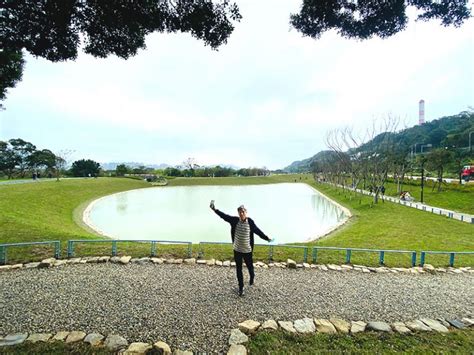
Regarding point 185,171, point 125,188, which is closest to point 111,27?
point 125,188

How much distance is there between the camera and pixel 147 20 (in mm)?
4738

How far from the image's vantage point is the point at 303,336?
3.18 m

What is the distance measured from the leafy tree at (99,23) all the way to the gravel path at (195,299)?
210 inches

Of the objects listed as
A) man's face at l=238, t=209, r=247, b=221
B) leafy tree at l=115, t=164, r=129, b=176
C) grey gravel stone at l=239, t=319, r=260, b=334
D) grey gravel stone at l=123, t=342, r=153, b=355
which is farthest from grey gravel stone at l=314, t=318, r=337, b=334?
leafy tree at l=115, t=164, r=129, b=176

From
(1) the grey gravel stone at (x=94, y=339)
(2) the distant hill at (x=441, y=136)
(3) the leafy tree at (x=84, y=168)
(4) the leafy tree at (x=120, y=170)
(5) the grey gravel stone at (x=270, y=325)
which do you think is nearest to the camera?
(1) the grey gravel stone at (x=94, y=339)

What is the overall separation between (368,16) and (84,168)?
5884 centimetres

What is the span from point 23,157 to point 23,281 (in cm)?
5277

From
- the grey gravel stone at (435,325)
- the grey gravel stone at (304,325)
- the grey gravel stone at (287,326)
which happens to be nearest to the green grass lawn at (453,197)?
the grey gravel stone at (435,325)

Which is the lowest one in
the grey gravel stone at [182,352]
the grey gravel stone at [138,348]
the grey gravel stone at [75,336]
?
Result: the grey gravel stone at [182,352]

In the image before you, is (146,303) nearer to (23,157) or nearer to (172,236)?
(172,236)

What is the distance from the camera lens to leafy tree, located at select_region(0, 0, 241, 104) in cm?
453

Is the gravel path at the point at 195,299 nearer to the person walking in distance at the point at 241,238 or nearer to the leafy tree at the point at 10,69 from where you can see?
the person walking in distance at the point at 241,238

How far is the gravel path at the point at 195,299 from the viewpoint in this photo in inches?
132

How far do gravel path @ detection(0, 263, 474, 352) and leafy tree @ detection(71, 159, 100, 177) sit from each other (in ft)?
176
